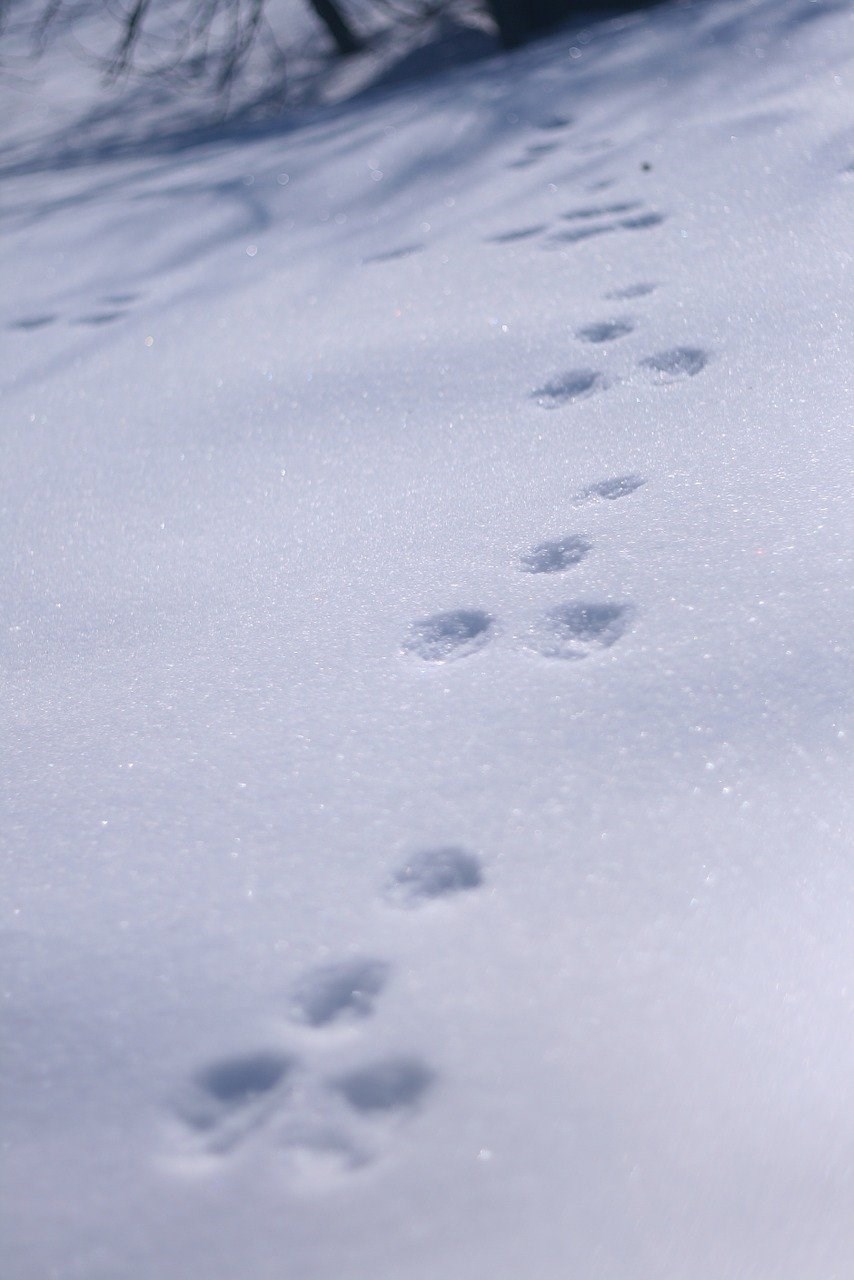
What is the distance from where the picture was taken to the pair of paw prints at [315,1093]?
0.79 metres

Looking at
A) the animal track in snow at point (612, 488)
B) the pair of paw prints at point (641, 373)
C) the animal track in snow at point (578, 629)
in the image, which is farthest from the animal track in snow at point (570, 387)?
the animal track in snow at point (578, 629)

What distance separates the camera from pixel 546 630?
1.19 metres

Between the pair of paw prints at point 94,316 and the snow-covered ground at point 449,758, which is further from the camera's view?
the pair of paw prints at point 94,316

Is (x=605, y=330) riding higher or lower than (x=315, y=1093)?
higher

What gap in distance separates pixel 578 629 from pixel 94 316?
1.45 metres

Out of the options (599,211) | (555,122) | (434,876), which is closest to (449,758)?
(434,876)

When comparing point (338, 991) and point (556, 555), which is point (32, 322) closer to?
point (556, 555)

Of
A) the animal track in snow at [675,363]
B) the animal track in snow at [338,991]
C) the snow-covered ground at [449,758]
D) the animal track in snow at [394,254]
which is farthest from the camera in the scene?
the animal track in snow at [394,254]

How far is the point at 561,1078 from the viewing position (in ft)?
2.65

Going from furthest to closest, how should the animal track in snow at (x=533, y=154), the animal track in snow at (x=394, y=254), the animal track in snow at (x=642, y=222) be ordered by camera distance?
the animal track in snow at (x=533, y=154), the animal track in snow at (x=394, y=254), the animal track in snow at (x=642, y=222)

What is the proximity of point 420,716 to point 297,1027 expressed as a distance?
1.13 feet

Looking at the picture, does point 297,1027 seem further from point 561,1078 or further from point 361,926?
point 561,1078

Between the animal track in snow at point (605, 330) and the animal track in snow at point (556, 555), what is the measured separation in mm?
510

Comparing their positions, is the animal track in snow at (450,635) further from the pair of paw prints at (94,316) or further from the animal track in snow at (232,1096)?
the pair of paw prints at (94,316)
